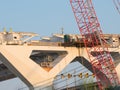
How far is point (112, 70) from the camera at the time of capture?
5203cm

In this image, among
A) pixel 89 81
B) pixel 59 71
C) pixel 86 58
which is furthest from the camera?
pixel 89 81

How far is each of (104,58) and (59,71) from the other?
28.4ft

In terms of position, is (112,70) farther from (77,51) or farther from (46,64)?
(46,64)

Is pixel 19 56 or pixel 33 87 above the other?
pixel 19 56

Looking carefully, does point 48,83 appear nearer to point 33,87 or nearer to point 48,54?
point 33,87

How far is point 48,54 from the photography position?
50.1 metres

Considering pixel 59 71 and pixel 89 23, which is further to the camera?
pixel 89 23

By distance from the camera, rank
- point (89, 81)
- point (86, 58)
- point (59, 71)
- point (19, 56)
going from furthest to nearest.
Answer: point (89, 81), point (86, 58), point (59, 71), point (19, 56)

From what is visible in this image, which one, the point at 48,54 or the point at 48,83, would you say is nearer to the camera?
the point at 48,83

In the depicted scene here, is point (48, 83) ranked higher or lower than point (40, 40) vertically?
lower

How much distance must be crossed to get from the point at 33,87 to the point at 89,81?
55.3ft

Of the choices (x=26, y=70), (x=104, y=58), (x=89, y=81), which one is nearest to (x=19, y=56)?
(x=26, y=70)

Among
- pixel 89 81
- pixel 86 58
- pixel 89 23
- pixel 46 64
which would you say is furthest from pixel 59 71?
pixel 89 81

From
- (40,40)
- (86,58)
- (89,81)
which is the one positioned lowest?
(89,81)
